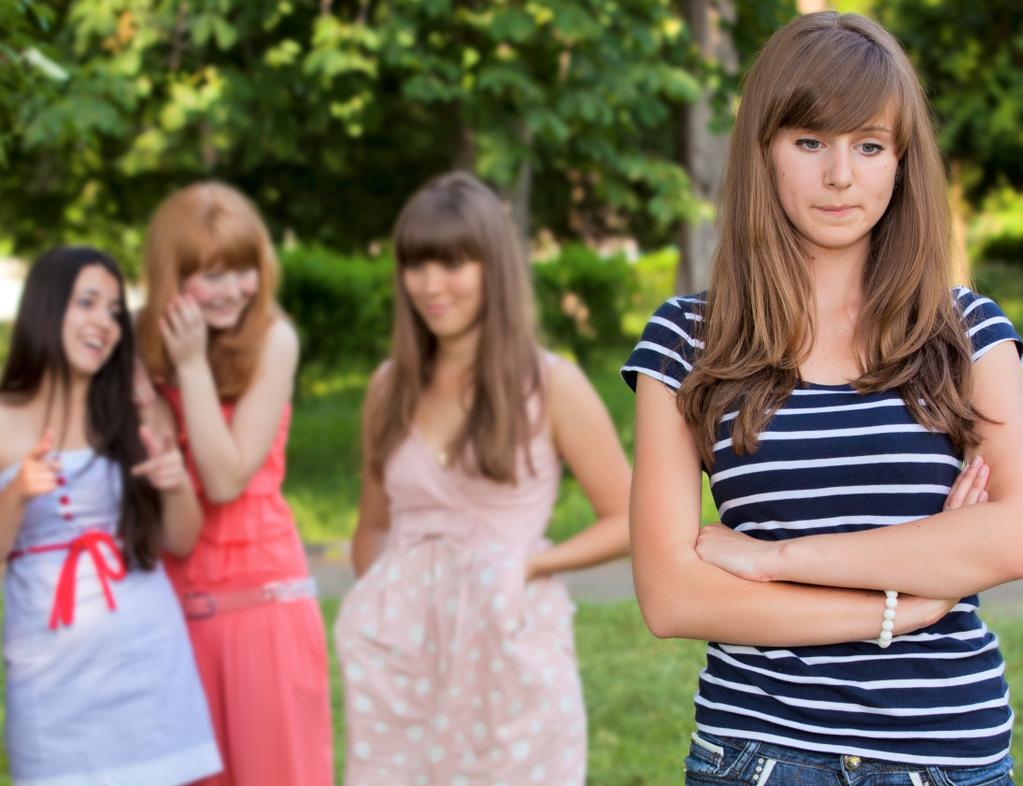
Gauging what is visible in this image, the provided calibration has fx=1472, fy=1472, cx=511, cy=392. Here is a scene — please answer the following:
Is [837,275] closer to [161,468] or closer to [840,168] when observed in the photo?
[840,168]

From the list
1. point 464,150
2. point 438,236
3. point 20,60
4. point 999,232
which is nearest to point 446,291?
point 438,236

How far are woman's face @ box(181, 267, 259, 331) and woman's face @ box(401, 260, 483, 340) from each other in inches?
23.2

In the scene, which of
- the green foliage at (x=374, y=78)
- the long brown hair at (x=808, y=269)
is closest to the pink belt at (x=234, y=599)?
the long brown hair at (x=808, y=269)

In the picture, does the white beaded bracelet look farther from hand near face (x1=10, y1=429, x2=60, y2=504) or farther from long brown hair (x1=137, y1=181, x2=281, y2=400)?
long brown hair (x1=137, y1=181, x2=281, y2=400)

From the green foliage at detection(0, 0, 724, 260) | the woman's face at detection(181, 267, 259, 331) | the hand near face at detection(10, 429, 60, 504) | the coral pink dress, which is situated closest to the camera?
the hand near face at detection(10, 429, 60, 504)

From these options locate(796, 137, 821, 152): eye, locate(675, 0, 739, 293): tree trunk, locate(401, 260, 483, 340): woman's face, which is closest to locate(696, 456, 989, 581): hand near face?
locate(796, 137, 821, 152): eye

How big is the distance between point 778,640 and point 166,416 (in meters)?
2.39

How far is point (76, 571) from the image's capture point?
3764 mm

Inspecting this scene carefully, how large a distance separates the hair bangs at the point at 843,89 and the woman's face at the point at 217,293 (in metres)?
2.25

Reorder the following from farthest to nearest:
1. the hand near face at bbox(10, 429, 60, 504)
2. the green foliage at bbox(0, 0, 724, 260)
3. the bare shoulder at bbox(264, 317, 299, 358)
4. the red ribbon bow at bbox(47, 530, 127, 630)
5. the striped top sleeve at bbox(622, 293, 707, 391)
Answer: the green foliage at bbox(0, 0, 724, 260), the bare shoulder at bbox(264, 317, 299, 358), the red ribbon bow at bbox(47, 530, 127, 630), the hand near face at bbox(10, 429, 60, 504), the striped top sleeve at bbox(622, 293, 707, 391)

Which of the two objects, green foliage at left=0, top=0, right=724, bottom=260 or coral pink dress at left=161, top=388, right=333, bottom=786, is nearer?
coral pink dress at left=161, top=388, right=333, bottom=786

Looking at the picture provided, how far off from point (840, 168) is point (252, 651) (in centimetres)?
244

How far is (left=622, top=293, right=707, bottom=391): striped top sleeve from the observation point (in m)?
2.41

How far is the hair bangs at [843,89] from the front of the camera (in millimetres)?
2283
